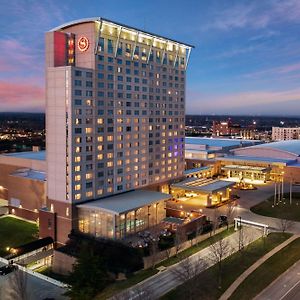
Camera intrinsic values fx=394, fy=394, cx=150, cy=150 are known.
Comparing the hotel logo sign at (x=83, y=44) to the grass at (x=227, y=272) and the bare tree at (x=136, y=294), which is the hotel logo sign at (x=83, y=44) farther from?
the grass at (x=227, y=272)

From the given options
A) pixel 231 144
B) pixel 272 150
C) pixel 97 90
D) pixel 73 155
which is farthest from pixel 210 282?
pixel 231 144

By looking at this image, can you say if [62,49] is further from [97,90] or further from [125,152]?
[125,152]

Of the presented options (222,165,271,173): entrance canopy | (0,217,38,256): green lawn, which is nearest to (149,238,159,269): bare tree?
(0,217,38,256): green lawn

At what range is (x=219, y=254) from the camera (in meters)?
51.0

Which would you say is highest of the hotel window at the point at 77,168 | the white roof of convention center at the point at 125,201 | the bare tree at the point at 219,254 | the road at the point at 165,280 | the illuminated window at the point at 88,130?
the illuminated window at the point at 88,130

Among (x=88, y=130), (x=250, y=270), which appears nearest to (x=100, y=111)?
(x=88, y=130)

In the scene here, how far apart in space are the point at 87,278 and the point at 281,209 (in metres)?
46.9

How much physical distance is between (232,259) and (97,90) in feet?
112

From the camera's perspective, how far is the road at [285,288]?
43.4 metres

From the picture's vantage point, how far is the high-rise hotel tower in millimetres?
62875

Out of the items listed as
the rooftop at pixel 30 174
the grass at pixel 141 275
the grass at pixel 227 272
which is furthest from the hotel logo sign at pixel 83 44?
the grass at pixel 227 272

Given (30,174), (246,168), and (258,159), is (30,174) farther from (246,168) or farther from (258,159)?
(258,159)

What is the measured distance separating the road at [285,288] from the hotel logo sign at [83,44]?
45.4 meters

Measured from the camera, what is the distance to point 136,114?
244 ft
